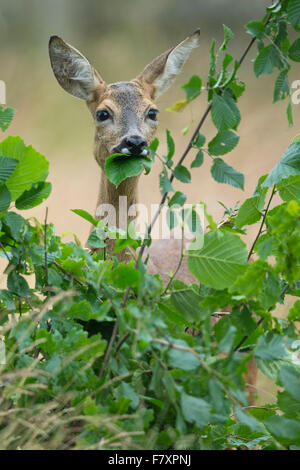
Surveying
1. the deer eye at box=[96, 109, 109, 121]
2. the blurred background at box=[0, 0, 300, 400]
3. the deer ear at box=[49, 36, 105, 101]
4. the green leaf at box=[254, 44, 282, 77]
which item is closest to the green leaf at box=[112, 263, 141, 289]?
the green leaf at box=[254, 44, 282, 77]

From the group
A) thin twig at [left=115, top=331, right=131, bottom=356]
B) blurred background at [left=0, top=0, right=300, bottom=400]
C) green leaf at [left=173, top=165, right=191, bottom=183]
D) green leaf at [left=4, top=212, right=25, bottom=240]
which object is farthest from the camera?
blurred background at [left=0, top=0, right=300, bottom=400]

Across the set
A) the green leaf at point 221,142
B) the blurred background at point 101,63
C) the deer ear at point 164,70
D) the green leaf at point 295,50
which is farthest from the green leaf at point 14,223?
the blurred background at point 101,63

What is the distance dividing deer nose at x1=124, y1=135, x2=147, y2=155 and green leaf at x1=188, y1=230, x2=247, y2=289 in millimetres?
1819

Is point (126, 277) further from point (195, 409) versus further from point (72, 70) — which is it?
point (72, 70)

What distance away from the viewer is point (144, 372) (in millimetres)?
1454

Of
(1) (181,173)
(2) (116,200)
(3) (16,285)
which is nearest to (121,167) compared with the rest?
(1) (181,173)

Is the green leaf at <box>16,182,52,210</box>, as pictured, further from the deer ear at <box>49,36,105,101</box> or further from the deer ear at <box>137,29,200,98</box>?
the deer ear at <box>137,29,200,98</box>

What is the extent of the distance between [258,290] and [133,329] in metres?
0.27

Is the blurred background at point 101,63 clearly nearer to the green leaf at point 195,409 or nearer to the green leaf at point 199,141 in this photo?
the green leaf at point 199,141

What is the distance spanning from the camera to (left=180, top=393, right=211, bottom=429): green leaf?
121cm

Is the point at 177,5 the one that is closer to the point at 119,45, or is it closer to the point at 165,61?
the point at 119,45
